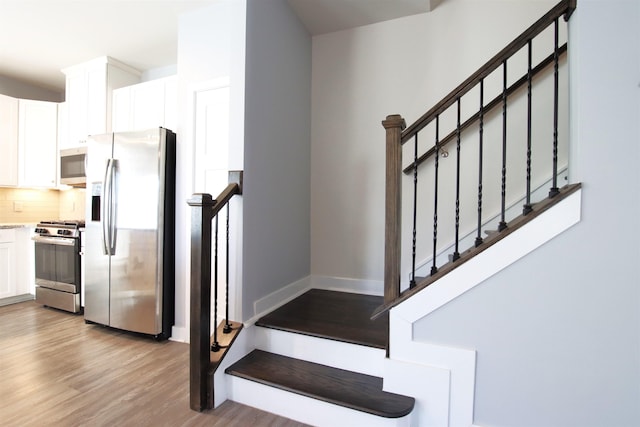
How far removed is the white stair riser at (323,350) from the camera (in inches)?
72.7

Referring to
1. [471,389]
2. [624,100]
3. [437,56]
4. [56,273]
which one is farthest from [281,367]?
[56,273]

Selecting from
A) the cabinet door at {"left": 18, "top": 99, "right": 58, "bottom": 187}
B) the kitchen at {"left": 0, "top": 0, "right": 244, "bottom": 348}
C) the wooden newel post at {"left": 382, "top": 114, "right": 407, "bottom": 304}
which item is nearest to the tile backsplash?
the cabinet door at {"left": 18, "top": 99, "right": 58, "bottom": 187}

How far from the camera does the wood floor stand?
1707 millimetres

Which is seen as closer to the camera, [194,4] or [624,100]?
[624,100]

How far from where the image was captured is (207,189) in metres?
2.58

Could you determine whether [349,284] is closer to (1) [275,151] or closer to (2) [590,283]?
(1) [275,151]

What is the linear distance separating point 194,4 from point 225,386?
2936 millimetres

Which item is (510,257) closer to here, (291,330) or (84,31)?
(291,330)

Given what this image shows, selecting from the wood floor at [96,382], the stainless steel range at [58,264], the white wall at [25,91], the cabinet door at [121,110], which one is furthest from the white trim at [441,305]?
the white wall at [25,91]

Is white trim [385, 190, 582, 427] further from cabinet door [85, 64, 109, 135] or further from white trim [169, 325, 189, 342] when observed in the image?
cabinet door [85, 64, 109, 135]

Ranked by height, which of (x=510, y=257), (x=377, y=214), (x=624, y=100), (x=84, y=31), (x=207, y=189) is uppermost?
(x=84, y=31)

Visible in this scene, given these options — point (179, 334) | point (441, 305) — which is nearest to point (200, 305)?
point (179, 334)

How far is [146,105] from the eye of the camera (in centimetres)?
318

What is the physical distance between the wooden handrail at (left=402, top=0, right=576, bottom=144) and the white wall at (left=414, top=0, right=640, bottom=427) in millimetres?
73
